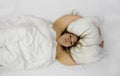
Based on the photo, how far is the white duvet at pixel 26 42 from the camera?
121 centimetres

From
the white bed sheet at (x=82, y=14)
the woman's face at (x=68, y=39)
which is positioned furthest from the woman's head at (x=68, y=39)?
the white bed sheet at (x=82, y=14)

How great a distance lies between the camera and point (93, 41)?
1.29 meters

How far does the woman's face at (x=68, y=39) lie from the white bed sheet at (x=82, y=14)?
0.52 ft

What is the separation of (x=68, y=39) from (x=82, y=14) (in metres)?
0.26

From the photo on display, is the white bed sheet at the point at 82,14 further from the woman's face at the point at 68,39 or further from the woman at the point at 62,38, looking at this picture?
the woman's face at the point at 68,39

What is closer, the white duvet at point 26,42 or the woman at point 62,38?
the white duvet at point 26,42

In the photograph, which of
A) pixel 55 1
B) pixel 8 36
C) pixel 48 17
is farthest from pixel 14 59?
pixel 55 1

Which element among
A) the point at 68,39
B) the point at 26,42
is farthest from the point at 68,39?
the point at 26,42

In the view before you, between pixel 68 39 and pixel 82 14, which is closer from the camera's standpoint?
pixel 68 39

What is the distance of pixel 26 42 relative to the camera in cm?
124

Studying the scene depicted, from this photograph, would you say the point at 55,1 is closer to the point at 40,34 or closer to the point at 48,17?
the point at 48,17

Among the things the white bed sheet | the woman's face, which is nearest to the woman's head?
the woman's face

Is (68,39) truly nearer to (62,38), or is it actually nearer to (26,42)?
(62,38)

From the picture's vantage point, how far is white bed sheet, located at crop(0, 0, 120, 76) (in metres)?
1.39
